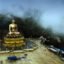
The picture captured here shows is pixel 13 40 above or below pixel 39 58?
above

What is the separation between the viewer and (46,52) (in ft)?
59.0

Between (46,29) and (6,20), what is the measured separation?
5296mm

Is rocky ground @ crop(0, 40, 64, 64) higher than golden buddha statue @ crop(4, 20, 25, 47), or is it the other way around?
golden buddha statue @ crop(4, 20, 25, 47)

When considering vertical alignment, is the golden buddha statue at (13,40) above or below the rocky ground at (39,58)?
above

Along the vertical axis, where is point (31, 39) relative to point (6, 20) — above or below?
below

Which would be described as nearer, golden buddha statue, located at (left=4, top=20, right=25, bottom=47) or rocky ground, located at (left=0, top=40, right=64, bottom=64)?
rocky ground, located at (left=0, top=40, right=64, bottom=64)

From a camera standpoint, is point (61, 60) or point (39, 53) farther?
point (39, 53)

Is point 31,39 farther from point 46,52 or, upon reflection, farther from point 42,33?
point 46,52

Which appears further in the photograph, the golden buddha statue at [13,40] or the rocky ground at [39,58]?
the golden buddha statue at [13,40]

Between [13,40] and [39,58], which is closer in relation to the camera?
[39,58]

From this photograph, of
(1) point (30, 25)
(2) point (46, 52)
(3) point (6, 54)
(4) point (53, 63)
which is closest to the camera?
(4) point (53, 63)

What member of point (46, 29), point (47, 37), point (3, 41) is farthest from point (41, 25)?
point (3, 41)

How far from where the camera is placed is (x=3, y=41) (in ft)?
70.5

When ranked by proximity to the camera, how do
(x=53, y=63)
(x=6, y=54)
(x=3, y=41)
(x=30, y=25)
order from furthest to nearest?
(x=30, y=25) < (x=3, y=41) < (x=6, y=54) < (x=53, y=63)
